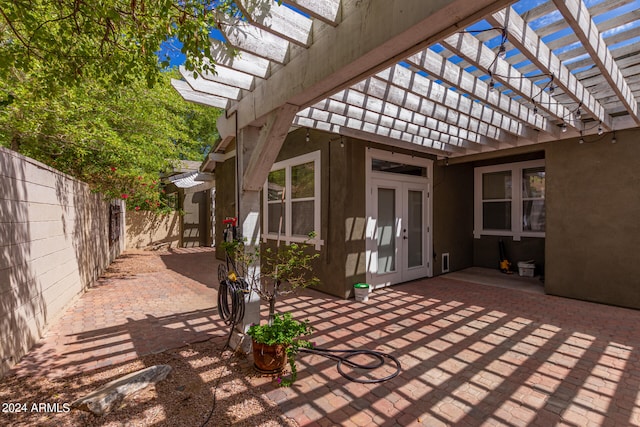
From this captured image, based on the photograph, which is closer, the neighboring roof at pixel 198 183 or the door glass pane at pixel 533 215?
the door glass pane at pixel 533 215

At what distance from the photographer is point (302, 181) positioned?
6062 mm

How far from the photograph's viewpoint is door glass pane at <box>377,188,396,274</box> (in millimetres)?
5719

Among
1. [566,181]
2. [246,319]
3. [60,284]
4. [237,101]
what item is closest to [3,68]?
[237,101]

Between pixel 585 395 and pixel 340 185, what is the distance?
12.5ft

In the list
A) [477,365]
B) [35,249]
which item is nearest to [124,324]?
[35,249]

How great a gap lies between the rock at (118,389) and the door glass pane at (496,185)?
757 centimetres

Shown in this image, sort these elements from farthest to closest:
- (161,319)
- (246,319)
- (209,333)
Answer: (161,319)
(209,333)
(246,319)

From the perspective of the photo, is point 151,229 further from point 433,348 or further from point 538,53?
point 538,53

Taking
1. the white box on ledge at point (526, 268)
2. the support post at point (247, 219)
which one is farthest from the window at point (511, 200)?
the support post at point (247, 219)

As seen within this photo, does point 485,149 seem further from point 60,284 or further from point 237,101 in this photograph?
point 60,284

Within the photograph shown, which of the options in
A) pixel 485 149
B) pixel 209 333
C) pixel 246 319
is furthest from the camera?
pixel 485 149

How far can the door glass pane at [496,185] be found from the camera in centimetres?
721

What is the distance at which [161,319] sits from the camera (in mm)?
4152

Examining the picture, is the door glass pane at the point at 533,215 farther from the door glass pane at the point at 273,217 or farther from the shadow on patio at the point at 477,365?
the door glass pane at the point at 273,217
